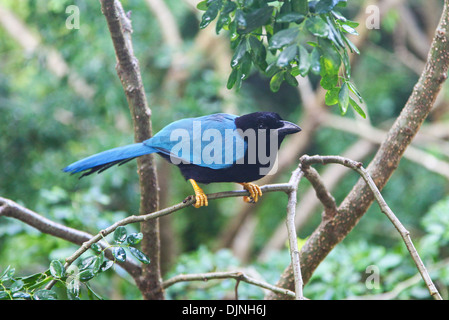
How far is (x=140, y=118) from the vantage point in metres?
1.93

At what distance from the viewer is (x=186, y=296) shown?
2857 millimetres

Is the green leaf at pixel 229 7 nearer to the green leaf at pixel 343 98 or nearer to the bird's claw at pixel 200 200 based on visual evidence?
the green leaf at pixel 343 98

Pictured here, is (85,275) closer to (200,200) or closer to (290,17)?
(200,200)

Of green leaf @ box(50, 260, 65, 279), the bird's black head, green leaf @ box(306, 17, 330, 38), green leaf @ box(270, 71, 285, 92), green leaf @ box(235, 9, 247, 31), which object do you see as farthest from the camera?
the bird's black head

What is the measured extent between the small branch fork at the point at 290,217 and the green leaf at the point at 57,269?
0.03 m

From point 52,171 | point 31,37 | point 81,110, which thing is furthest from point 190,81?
point 31,37

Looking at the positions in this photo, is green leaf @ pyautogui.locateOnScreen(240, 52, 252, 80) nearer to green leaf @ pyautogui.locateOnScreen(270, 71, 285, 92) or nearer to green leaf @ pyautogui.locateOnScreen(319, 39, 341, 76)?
green leaf @ pyautogui.locateOnScreen(270, 71, 285, 92)

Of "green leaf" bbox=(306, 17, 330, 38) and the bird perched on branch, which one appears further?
the bird perched on branch

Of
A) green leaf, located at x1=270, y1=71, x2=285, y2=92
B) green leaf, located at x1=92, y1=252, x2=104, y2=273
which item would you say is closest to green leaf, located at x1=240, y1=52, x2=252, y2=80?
green leaf, located at x1=270, y1=71, x2=285, y2=92

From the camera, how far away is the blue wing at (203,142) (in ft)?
5.63

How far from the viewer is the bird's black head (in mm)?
1683

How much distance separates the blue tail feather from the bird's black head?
37cm

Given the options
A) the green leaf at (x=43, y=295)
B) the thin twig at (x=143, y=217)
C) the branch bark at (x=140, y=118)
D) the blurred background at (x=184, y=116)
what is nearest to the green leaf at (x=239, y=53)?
the thin twig at (x=143, y=217)

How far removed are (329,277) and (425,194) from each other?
2.65 m
